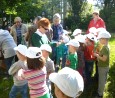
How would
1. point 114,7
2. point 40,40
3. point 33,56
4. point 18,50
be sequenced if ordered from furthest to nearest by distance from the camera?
point 114,7 < point 40,40 < point 18,50 < point 33,56

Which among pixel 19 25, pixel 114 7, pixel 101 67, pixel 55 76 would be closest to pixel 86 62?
pixel 101 67

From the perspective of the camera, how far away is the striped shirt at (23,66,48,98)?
4.85 meters

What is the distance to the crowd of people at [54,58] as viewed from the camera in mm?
3087

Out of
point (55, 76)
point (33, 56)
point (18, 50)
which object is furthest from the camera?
point (18, 50)

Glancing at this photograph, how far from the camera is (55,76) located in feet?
10.2

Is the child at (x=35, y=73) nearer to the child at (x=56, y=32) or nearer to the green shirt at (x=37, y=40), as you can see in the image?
the green shirt at (x=37, y=40)

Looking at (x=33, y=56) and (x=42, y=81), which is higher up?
(x=33, y=56)

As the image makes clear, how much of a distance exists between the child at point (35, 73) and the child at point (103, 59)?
6.74 ft

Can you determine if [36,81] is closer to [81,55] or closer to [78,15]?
[81,55]

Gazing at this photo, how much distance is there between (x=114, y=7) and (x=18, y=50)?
112 ft

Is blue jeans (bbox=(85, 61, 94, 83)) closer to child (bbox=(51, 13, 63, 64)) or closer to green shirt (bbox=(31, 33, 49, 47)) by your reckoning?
child (bbox=(51, 13, 63, 64))

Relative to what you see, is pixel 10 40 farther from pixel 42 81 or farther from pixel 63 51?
pixel 42 81

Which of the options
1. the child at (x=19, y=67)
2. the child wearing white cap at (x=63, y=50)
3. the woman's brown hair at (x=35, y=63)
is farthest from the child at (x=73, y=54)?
the woman's brown hair at (x=35, y=63)

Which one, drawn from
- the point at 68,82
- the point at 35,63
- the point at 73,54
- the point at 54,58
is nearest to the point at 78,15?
the point at 54,58
